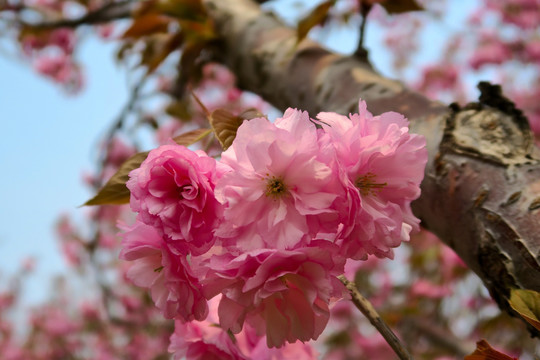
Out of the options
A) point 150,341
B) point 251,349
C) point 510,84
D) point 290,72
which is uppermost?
point 290,72

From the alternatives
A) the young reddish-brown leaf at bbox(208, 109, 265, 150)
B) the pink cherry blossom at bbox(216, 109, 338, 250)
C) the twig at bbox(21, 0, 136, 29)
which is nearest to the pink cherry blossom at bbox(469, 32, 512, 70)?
the twig at bbox(21, 0, 136, 29)

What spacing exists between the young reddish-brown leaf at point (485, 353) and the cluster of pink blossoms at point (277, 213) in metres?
0.13

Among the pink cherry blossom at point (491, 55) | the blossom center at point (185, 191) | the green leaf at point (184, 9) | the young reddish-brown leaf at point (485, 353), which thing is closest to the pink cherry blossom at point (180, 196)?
the blossom center at point (185, 191)

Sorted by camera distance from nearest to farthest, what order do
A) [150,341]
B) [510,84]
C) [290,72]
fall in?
1. [290,72]
2. [150,341]
3. [510,84]

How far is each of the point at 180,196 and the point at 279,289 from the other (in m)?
0.13

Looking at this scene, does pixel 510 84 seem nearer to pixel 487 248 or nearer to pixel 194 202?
pixel 487 248

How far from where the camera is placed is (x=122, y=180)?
0.60 meters

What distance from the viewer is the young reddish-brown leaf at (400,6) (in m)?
0.99

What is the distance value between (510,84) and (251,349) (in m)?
4.72

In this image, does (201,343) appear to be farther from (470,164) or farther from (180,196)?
(470,164)

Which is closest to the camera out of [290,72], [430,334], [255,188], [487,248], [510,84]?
[255,188]

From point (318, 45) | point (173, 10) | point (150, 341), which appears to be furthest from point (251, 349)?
point (150, 341)

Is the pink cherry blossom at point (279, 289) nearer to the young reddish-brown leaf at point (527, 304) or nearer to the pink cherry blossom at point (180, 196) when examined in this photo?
the pink cherry blossom at point (180, 196)

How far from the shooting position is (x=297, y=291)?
17.0 inches
